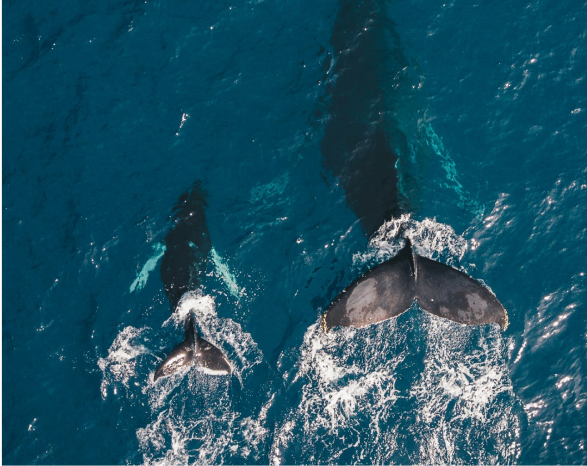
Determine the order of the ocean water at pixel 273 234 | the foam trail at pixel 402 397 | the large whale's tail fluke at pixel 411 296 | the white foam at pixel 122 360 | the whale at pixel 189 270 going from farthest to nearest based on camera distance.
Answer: the white foam at pixel 122 360 → the ocean water at pixel 273 234 → the foam trail at pixel 402 397 → the whale at pixel 189 270 → the large whale's tail fluke at pixel 411 296

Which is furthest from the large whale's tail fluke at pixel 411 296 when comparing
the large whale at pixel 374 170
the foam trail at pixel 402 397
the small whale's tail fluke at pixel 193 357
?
the small whale's tail fluke at pixel 193 357

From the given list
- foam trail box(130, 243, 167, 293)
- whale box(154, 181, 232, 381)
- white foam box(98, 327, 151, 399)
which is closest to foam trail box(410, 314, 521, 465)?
whale box(154, 181, 232, 381)

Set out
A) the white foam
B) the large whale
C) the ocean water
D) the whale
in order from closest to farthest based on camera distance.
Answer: the large whale → the whale → the ocean water → the white foam

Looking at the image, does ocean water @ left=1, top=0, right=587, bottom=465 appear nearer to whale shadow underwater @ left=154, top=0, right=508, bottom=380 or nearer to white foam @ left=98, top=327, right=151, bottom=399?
white foam @ left=98, top=327, right=151, bottom=399

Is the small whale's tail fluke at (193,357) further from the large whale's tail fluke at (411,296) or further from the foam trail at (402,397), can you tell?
the large whale's tail fluke at (411,296)

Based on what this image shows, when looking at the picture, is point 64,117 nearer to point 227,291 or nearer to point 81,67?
point 81,67

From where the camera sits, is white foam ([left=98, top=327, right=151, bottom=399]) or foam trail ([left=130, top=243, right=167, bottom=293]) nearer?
white foam ([left=98, top=327, right=151, bottom=399])
